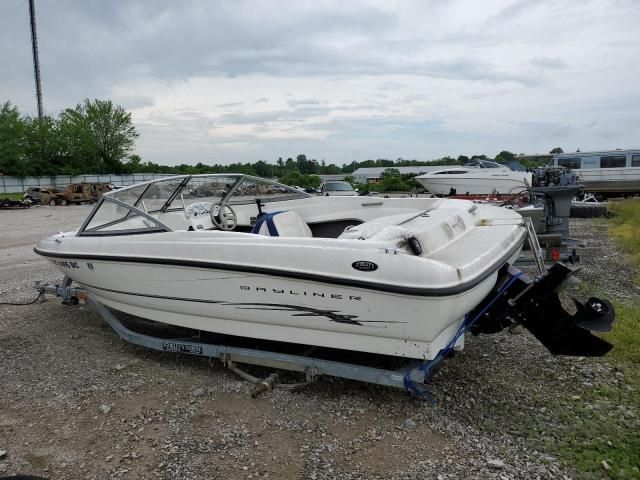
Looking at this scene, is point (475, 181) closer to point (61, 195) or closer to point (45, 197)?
point (61, 195)

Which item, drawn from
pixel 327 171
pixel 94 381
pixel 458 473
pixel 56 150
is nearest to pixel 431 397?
pixel 458 473

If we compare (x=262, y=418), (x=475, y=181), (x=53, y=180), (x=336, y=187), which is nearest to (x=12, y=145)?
(x=53, y=180)

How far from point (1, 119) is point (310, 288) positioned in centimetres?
4578

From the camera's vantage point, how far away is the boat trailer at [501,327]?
9.67 feet

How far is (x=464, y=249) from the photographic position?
3.26 m

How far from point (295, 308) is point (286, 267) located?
28 centimetres

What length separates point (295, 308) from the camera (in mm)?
3096

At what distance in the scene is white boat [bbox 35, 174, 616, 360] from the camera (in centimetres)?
281

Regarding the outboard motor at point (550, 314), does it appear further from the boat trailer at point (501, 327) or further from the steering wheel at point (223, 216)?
the steering wheel at point (223, 216)

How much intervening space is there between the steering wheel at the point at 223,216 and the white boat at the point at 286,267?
11 mm

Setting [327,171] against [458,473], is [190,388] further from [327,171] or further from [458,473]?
[327,171]

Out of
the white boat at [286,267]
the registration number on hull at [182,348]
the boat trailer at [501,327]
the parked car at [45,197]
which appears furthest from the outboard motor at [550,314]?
the parked car at [45,197]

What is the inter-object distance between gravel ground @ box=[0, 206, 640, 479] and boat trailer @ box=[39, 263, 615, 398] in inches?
7.6

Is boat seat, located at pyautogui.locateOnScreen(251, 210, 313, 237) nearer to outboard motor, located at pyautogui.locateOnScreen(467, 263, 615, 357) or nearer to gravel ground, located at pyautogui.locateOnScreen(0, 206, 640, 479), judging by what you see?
gravel ground, located at pyautogui.locateOnScreen(0, 206, 640, 479)
